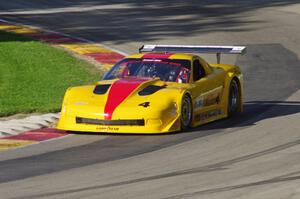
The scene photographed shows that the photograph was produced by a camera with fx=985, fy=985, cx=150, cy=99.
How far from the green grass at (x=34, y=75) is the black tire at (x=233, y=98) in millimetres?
3044

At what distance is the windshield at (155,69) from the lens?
53.2 ft

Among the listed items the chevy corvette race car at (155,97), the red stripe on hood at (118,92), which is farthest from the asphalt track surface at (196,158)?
the red stripe on hood at (118,92)

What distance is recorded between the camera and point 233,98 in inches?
685

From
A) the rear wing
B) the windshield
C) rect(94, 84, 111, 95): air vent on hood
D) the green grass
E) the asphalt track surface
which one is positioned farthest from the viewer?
the green grass

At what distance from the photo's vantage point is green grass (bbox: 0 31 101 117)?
18.0 m

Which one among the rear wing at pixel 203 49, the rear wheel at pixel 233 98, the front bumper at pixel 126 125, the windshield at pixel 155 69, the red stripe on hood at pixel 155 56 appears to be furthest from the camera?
the rear wing at pixel 203 49

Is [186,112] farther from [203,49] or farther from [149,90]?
[203,49]

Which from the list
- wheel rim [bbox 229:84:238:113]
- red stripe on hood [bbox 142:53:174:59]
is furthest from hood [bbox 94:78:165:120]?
wheel rim [bbox 229:84:238:113]

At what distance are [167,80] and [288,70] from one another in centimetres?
804

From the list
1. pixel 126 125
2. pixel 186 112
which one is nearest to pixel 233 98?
pixel 186 112

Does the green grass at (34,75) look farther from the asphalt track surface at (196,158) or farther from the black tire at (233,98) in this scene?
the asphalt track surface at (196,158)

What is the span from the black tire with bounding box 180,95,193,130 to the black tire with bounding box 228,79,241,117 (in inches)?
64.8

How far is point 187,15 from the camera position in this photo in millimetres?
33719

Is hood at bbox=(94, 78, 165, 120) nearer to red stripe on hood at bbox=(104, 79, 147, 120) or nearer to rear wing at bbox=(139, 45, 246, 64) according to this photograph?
red stripe on hood at bbox=(104, 79, 147, 120)
